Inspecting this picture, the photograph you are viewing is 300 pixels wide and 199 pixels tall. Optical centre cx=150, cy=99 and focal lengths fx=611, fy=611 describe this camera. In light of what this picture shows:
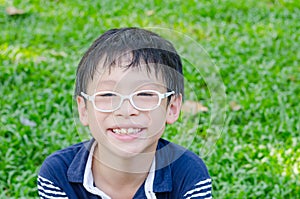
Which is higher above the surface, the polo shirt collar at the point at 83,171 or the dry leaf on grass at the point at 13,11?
the dry leaf on grass at the point at 13,11

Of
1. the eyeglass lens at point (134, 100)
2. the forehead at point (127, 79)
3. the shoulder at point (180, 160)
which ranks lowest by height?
the shoulder at point (180, 160)

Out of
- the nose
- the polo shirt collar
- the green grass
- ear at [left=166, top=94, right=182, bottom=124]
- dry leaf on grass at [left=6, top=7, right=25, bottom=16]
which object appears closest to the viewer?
the nose

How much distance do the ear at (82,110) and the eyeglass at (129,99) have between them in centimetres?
10

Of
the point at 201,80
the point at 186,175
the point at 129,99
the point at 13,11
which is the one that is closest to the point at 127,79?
the point at 129,99

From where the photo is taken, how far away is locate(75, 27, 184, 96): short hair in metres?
1.74

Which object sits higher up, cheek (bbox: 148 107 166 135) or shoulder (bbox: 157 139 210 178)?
cheek (bbox: 148 107 166 135)

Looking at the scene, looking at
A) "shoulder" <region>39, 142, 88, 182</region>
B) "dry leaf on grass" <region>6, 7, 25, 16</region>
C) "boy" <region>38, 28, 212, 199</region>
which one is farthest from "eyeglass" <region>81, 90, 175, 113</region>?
"dry leaf on grass" <region>6, 7, 25, 16</region>

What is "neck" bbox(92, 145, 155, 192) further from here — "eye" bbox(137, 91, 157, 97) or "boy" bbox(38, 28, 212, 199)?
"eye" bbox(137, 91, 157, 97)

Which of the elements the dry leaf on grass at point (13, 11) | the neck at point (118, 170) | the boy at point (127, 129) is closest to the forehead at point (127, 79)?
the boy at point (127, 129)

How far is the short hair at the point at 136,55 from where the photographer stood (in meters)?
1.74

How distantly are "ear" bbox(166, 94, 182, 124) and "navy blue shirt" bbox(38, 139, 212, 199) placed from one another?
0.15 m

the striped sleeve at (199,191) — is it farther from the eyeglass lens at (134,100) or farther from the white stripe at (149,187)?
the eyeglass lens at (134,100)

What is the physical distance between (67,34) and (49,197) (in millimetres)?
2560

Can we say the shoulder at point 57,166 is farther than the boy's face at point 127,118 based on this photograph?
Yes
